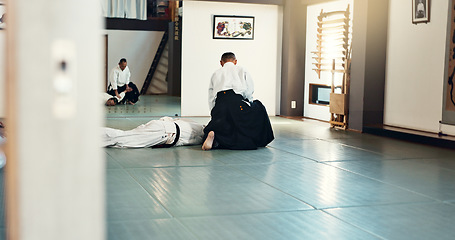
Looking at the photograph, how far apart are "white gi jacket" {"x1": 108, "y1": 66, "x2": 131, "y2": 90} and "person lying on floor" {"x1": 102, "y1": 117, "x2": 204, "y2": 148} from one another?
4.16 metres

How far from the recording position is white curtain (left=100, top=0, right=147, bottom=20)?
32.7ft

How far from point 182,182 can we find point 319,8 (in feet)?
20.6

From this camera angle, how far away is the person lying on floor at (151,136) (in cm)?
603

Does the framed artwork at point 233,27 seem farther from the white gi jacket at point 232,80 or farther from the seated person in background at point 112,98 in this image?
the white gi jacket at point 232,80

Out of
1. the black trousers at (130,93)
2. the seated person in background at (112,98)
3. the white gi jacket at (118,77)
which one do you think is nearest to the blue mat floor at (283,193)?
the white gi jacket at (118,77)

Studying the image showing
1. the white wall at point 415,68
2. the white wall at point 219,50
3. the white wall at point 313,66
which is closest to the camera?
the white wall at point 415,68

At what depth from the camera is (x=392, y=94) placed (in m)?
7.93

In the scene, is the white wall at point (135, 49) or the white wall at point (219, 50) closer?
the white wall at point (219, 50)

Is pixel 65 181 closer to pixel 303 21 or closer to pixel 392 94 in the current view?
pixel 392 94

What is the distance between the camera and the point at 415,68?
741 centimetres

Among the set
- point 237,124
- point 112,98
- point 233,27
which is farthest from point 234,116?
point 112,98

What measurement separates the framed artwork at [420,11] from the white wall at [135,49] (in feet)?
16.1

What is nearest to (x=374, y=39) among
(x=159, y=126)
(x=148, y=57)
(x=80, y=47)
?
(x=159, y=126)

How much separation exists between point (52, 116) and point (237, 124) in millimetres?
5282
